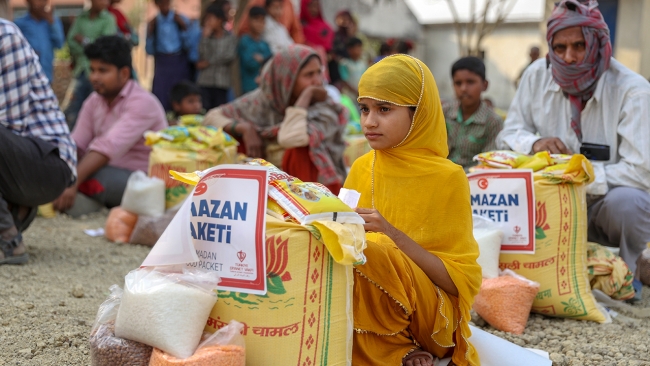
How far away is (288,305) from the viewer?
212cm

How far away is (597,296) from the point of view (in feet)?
12.2

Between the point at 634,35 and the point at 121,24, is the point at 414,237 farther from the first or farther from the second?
the point at 634,35

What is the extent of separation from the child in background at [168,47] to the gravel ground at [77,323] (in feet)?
13.6

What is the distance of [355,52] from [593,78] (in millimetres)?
6380

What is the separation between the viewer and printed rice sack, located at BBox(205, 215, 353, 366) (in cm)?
211

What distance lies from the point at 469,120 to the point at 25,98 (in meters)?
2.59

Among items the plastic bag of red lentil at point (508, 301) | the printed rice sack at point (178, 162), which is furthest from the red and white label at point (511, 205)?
the printed rice sack at point (178, 162)

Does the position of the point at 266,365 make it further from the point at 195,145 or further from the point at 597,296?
the point at 195,145

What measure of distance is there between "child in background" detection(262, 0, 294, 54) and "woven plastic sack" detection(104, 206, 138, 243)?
3625 mm

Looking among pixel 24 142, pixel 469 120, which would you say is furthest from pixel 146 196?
pixel 469 120

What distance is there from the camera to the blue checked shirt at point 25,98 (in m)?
3.71

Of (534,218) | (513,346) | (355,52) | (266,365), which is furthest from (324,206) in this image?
(355,52)

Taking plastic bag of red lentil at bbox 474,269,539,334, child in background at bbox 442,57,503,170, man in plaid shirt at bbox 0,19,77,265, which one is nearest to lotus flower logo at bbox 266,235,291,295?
plastic bag of red lentil at bbox 474,269,539,334

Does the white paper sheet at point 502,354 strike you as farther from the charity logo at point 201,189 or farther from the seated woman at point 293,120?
the seated woman at point 293,120
